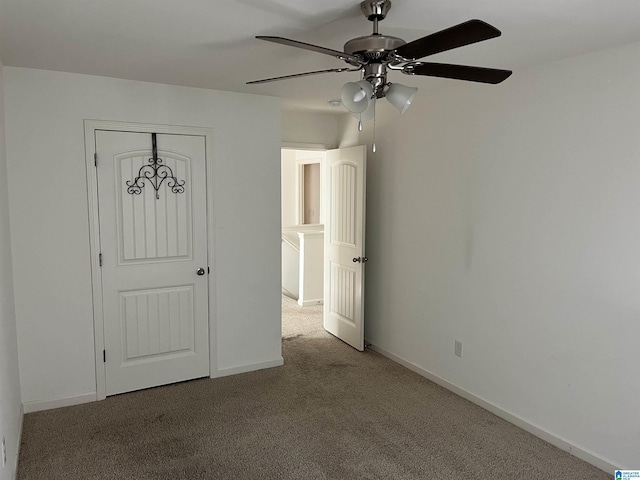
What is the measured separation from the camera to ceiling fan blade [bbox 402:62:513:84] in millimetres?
1905

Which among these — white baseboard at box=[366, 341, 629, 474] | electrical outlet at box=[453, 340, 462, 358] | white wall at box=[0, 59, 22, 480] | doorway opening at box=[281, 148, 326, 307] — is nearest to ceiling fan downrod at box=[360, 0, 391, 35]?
white wall at box=[0, 59, 22, 480]

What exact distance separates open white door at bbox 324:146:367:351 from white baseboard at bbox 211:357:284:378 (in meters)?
0.83

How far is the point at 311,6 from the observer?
1983mm

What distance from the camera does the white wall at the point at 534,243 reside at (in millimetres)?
2551

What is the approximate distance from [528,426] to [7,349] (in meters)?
3.14

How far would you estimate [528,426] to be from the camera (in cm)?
306

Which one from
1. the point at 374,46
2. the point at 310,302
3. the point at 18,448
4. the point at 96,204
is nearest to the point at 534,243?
the point at 374,46

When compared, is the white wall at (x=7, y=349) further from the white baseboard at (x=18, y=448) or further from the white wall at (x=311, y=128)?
the white wall at (x=311, y=128)

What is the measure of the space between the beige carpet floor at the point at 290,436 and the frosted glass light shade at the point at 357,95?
1.92 meters

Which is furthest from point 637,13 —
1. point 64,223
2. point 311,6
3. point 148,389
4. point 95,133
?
point 148,389

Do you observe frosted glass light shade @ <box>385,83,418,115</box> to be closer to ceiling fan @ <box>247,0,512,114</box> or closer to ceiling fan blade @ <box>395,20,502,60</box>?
ceiling fan @ <box>247,0,512,114</box>

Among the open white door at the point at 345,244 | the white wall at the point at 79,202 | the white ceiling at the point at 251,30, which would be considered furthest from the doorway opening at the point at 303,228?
the white ceiling at the point at 251,30

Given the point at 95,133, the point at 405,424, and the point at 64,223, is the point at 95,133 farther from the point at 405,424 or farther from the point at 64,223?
the point at 405,424

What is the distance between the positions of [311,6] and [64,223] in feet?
7.52
